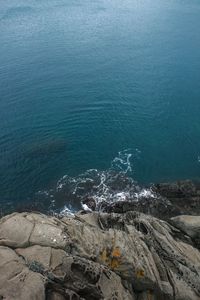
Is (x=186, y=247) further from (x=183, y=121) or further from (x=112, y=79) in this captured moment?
(x=112, y=79)

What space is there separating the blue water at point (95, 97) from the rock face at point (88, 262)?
1139 inches

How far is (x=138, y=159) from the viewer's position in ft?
228

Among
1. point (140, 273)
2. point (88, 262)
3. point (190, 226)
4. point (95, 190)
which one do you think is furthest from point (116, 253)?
point (95, 190)

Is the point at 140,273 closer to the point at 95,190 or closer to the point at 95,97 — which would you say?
the point at 95,190

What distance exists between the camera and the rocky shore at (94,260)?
84.0 feet

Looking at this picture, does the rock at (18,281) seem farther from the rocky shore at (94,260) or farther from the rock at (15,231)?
the rock at (15,231)

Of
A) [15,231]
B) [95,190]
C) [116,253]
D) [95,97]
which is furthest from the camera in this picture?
[95,97]

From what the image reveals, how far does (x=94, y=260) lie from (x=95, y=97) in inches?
2493

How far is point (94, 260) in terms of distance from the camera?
30781 millimetres

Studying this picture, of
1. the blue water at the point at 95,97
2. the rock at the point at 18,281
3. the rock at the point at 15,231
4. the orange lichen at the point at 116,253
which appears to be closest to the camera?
the rock at the point at 18,281

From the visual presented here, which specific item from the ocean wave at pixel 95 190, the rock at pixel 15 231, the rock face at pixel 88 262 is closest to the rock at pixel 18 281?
the rock face at pixel 88 262

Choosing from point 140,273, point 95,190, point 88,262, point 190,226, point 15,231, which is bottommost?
point 140,273

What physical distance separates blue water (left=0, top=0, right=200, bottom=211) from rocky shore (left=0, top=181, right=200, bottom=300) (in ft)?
88.9

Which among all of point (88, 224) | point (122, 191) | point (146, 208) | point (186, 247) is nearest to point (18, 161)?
point (122, 191)
